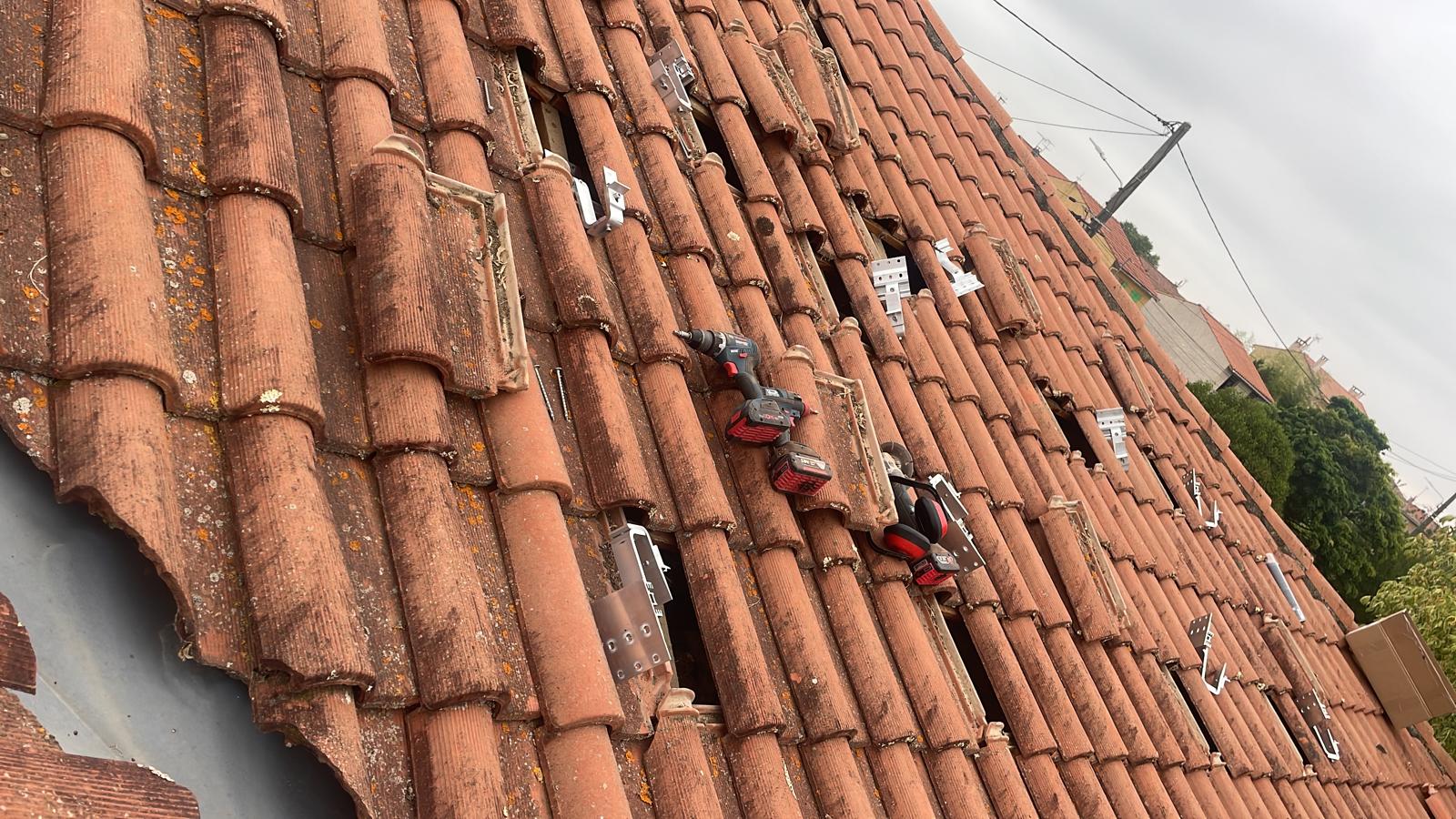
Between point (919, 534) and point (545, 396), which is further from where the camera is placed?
point (919, 534)

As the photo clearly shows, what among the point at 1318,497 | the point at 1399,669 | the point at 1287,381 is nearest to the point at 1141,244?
the point at 1287,381

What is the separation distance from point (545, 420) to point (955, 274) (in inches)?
142

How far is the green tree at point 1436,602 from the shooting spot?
11.8 metres

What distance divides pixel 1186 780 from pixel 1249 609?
2.51 meters

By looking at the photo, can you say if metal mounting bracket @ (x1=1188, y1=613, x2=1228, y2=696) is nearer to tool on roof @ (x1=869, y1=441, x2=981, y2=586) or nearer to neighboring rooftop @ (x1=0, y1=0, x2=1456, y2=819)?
neighboring rooftop @ (x1=0, y1=0, x2=1456, y2=819)

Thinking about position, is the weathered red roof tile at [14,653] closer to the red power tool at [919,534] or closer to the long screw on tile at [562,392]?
the long screw on tile at [562,392]

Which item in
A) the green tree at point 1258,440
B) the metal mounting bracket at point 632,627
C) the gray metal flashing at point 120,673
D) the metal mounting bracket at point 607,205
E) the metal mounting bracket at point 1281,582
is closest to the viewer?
the gray metal flashing at point 120,673

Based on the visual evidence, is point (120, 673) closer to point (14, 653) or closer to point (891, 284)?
point (14, 653)

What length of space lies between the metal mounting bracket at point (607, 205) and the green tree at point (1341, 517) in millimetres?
19753

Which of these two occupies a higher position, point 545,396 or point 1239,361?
point 545,396

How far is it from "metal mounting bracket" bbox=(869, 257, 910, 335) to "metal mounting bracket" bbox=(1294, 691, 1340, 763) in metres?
4.02

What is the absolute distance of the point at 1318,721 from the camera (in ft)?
20.4

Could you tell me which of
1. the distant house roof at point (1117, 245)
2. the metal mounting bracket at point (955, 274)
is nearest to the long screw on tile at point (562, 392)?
the metal mounting bracket at point (955, 274)

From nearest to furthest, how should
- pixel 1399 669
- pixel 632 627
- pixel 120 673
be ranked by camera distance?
1. pixel 120 673
2. pixel 632 627
3. pixel 1399 669
